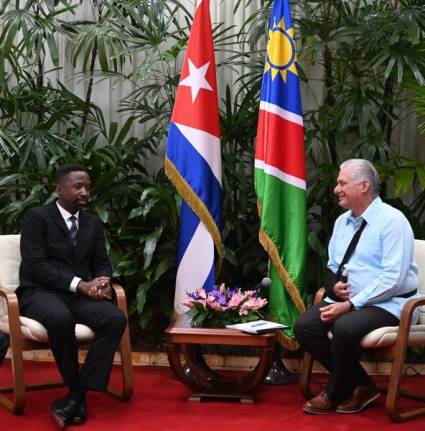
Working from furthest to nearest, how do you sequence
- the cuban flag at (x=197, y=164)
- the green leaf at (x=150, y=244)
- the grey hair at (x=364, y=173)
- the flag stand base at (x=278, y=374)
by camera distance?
the green leaf at (x=150, y=244), the cuban flag at (x=197, y=164), the flag stand base at (x=278, y=374), the grey hair at (x=364, y=173)

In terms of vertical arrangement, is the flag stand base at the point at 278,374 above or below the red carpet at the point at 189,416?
below

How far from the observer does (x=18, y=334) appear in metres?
3.99

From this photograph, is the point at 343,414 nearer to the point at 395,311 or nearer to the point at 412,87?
the point at 395,311

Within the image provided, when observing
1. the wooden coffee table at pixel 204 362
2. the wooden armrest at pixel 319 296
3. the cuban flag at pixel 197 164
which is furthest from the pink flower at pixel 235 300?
the cuban flag at pixel 197 164

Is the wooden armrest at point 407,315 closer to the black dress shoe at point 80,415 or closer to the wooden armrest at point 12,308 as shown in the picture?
the black dress shoe at point 80,415

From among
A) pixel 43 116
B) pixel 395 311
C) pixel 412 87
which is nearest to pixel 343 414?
pixel 395 311

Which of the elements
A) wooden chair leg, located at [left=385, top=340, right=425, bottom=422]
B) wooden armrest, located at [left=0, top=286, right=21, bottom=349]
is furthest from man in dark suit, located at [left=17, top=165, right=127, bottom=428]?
wooden chair leg, located at [left=385, top=340, right=425, bottom=422]

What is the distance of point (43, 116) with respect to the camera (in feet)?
A: 19.7

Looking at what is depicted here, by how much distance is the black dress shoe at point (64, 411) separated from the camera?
3867mm

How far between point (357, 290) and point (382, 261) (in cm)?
21

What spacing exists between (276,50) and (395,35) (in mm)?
760

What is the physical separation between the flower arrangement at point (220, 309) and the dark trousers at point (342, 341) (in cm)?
28

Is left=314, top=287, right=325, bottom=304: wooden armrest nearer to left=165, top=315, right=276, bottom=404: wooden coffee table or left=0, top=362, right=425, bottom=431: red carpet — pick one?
left=165, top=315, right=276, bottom=404: wooden coffee table

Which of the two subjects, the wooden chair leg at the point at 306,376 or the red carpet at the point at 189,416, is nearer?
the red carpet at the point at 189,416
